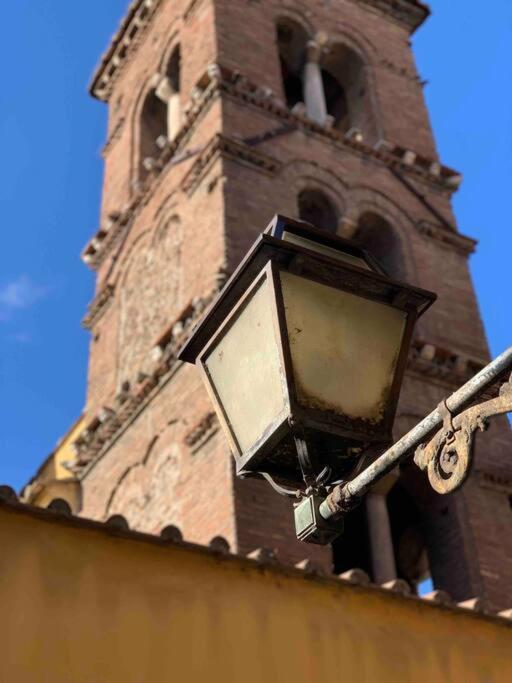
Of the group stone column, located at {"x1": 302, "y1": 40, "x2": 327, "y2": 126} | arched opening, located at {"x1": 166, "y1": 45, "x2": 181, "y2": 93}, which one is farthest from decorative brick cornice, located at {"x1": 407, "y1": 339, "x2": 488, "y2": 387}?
arched opening, located at {"x1": 166, "y1": 45, "x2": 181, "y2": 93}

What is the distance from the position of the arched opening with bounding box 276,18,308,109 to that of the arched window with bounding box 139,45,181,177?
160cm

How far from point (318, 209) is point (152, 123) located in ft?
16.3

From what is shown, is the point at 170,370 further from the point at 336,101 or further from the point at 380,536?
the point at 336,101

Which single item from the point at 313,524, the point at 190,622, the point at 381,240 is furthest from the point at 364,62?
the point at 313,524

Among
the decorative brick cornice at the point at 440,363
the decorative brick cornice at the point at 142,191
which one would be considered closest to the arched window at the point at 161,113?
the decorative brick cornice at the point at 142,191

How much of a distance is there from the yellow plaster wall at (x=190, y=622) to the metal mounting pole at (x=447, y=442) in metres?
3.26

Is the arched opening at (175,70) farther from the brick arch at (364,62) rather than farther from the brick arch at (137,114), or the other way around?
the brick arch at (364,62)

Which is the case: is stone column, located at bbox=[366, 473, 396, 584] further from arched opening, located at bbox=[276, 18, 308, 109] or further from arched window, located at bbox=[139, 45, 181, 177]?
arched opening, located at bbox=[276, 18, 308, 109]

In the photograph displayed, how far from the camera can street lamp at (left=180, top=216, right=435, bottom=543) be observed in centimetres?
256

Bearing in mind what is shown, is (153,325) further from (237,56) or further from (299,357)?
(299,357)

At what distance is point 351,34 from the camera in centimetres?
1652

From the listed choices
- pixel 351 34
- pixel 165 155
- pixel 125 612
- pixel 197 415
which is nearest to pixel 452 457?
pixel 125 612

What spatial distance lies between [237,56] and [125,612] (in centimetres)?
988

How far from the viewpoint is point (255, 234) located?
37.5 ft
